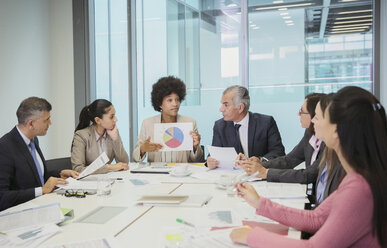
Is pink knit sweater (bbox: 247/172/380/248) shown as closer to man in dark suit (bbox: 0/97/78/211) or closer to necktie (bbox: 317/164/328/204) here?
necktie (bbox: 317/164/328/204)

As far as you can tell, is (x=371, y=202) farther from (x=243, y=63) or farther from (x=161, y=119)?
(x=243, y=63)

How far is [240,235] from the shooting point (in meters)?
1.41

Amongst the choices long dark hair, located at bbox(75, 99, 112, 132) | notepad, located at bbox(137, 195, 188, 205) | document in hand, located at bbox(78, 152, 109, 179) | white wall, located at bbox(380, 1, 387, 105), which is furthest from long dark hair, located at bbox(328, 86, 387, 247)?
white wall, located at bbox(380, 1, 387, 105)

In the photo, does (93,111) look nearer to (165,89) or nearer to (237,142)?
(165,89)

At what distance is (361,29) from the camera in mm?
4793

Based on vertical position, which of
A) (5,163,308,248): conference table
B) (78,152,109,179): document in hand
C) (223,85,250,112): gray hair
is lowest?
(5,163,308,248): conference table

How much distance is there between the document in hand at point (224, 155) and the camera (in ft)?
9.71

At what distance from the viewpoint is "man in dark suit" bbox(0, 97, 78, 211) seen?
7.70 ft

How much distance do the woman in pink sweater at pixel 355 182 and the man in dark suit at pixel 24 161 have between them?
155 centimetres

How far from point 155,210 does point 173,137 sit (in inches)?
58.6

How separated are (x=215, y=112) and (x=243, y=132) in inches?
69.9

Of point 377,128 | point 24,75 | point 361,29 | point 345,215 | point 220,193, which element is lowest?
point 220,193

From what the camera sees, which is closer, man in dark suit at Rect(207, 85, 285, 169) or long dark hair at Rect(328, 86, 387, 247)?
long dark hair at Rect(328, 86, 387, 247)

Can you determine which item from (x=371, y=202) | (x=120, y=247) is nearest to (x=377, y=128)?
(x=371, y=202)
